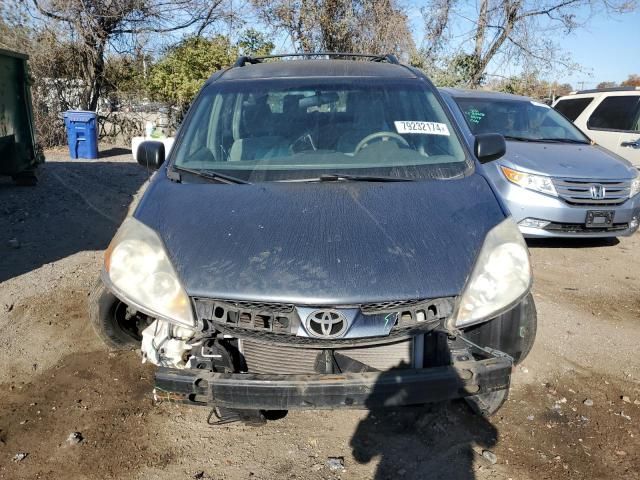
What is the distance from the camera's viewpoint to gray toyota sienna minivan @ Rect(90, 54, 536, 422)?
7.40ft

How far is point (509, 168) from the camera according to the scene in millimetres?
6082

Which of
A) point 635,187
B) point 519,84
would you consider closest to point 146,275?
point 635,187

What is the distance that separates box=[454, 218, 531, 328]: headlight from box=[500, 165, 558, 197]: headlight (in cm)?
357

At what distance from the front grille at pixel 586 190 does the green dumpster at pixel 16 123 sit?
758 cm

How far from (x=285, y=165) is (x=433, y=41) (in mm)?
14849

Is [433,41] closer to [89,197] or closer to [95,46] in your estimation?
[95,46]

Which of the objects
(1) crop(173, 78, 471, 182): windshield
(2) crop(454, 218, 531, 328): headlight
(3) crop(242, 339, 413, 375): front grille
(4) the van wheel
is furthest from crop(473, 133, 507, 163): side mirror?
(3) crop(242, 339, 413, 375): front grille

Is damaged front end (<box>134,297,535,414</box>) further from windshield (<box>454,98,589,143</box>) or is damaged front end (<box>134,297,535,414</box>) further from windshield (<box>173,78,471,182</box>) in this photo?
windshield (<box>454,98,589,143</box>)

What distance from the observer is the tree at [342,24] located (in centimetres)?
1545

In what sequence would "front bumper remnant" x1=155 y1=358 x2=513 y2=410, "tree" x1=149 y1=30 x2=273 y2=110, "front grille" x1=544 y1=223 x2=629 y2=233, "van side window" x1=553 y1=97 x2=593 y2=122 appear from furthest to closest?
"tree" x1=149 y1=30 x2=273 y2=110, "van side window" x1=553 y1=97 x2=593 y2=122, "front grille" x1=544 y1=223 x2=629 y2=233, "front bumper remnant" x1=155 y1=358 x2=513 y2=410

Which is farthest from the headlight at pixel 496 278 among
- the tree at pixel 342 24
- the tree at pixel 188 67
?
the tree at pixel 342 24

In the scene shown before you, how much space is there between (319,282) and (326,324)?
0.56 ft

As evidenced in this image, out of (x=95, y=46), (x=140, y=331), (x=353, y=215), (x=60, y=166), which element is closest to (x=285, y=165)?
(x=353, y=215)

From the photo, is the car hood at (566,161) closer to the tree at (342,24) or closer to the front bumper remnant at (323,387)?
the front bumper remnant at (323,387)
